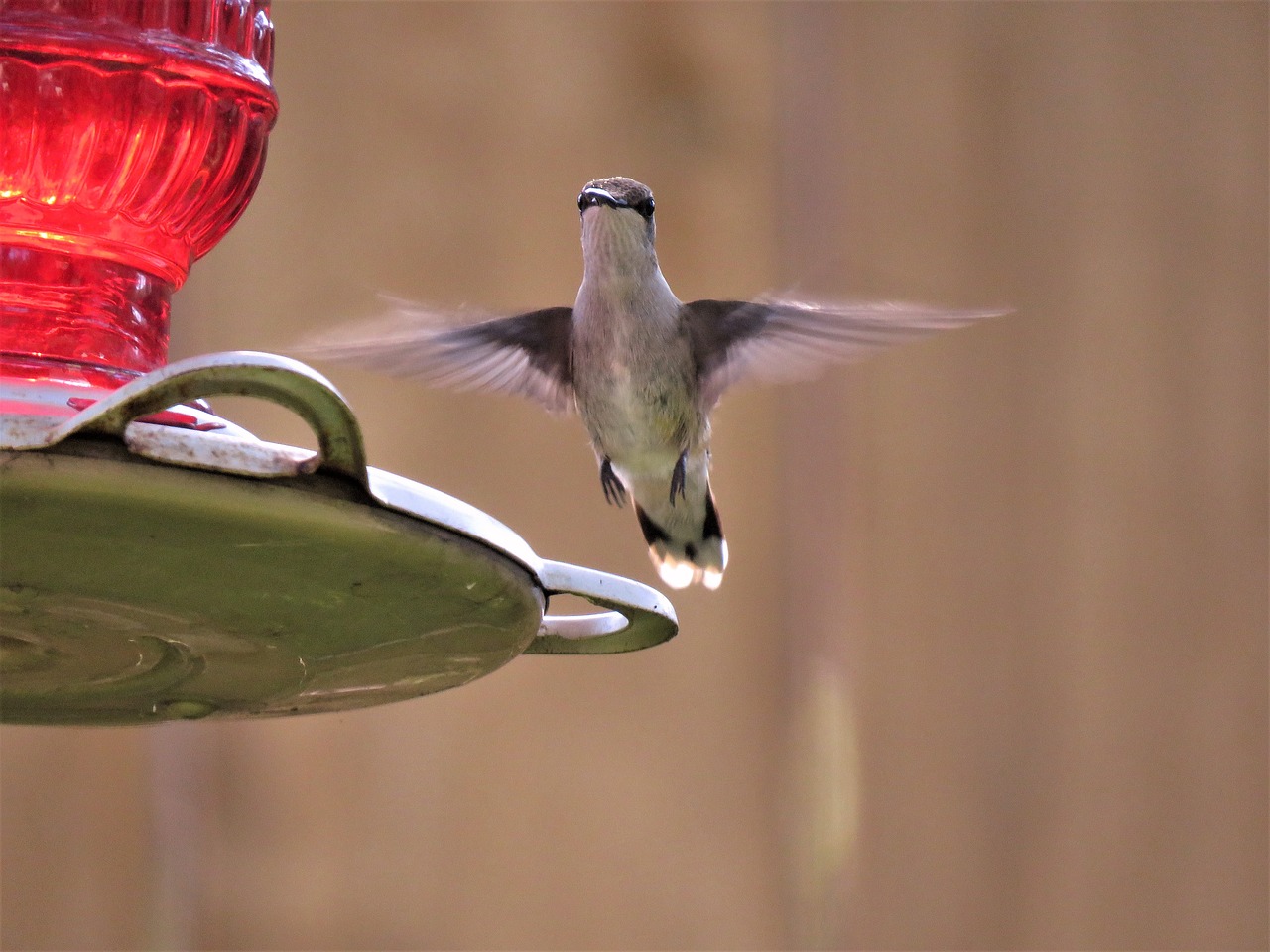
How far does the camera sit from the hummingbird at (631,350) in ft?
8.19

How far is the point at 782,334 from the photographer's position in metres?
2.61

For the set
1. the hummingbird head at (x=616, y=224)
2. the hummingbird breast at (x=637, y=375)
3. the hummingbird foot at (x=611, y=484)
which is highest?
the hummingbird head at (x=616, y=224)

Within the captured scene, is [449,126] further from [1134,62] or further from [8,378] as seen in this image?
[8,378]

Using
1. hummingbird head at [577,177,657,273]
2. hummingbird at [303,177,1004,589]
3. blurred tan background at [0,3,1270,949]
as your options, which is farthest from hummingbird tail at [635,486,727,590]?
hummingbird head at [577,177,657,273]

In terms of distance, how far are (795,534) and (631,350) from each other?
860 mm

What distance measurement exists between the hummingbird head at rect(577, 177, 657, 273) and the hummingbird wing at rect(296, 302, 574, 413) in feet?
0.45

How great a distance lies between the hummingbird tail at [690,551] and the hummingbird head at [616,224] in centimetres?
58

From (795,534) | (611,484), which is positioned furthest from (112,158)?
(795,534)

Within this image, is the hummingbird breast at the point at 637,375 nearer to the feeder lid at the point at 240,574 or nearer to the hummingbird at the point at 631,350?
the hummingbird at the point at 631,350

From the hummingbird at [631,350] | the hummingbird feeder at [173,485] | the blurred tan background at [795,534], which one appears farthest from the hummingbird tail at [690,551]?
the hummingbird feeder at [173,485]

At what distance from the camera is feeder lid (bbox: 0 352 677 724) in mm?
1008

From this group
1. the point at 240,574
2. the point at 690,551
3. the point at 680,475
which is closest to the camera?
the point at 240,574

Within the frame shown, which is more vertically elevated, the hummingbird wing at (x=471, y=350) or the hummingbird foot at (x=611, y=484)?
the hummingbird wing at (x=471, y=350)

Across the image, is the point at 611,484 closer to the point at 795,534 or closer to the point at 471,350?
the point at 471,350
